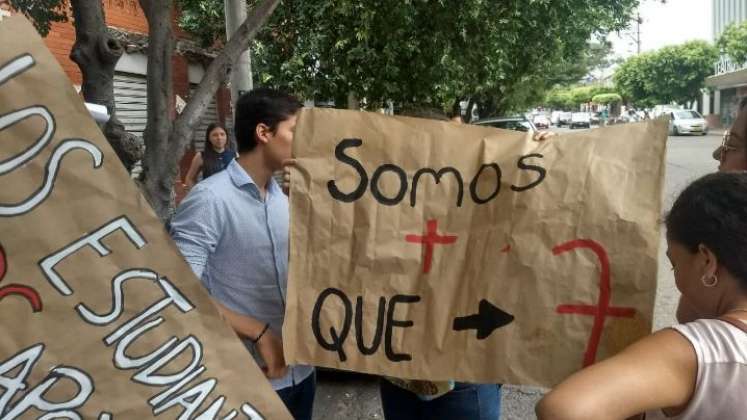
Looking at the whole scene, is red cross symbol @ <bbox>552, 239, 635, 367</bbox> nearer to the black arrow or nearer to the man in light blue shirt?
the black arrow

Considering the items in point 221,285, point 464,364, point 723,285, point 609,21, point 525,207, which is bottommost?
point 464,364

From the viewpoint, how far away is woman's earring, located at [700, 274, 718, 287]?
3.86 ft

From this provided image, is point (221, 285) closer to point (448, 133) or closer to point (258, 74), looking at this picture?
point (448, 133)

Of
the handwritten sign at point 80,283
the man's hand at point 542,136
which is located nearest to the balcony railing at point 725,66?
the man's hand at point 542,136

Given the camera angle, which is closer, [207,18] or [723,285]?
[723,285]

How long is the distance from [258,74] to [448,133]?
25.3 feet

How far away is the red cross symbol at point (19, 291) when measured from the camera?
120 cm

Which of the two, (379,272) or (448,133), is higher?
(448,133)

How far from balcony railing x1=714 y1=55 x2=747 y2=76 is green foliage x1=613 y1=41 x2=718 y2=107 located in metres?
0.31

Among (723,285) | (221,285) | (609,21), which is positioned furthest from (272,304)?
(609,21)

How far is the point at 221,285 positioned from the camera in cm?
182

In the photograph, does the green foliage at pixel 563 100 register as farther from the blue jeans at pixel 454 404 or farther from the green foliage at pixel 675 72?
the blue jeans at pixel 454 404

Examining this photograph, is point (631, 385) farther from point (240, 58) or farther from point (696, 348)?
point (240, 58)

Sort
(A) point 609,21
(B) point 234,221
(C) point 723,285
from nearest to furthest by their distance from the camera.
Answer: (C) point 723,285 → (B) point 234,221 → (A) point 609,21
